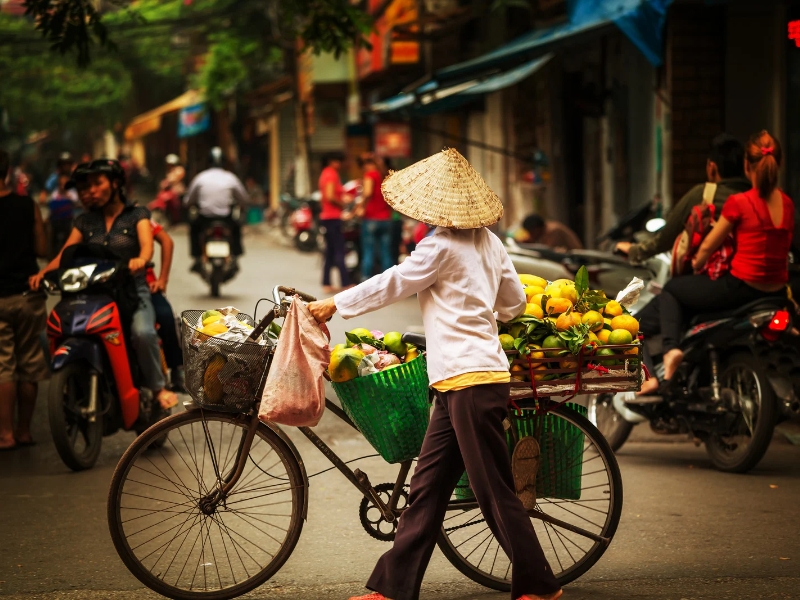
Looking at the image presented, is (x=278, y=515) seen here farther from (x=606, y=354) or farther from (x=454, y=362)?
(x=606, y=354)

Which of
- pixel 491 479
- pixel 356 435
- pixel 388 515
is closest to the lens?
pixel 491 479

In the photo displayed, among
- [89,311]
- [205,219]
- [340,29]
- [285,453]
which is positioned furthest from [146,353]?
[205,219]

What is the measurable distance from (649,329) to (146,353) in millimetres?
2826

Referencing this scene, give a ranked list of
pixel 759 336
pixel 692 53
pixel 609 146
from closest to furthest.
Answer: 1. pixel 759 336
2. pixel 692 53
3. pixel 609 146

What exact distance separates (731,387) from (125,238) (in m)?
3.50

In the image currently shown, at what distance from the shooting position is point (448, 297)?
4.10m

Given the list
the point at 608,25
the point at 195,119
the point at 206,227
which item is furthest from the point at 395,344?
the point at 195,119

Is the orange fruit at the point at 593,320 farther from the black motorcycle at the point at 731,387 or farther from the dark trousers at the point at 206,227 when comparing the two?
the dark trousers at the point at 206,227

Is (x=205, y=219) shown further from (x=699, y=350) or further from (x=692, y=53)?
(x=699, y=350)

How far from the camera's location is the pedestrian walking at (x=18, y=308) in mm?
7363

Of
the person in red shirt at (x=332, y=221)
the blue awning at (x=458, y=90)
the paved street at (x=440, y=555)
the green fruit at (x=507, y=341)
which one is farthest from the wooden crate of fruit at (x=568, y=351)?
the person in red shirt at (x=332, y=221)

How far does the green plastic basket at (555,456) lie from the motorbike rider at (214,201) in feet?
38.5

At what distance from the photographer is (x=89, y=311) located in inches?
270

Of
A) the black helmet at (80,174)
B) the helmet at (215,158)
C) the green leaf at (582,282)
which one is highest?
the black helmet at (80,174)
